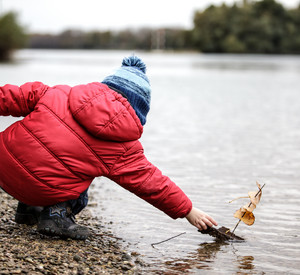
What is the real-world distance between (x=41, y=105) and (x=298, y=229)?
2036mm

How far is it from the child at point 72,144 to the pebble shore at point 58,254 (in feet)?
0.42

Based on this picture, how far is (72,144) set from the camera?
8.67ft

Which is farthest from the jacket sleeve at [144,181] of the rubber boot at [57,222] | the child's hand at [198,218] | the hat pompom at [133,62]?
the hat pompom at [133,62]

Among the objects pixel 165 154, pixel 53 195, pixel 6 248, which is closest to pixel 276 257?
pixel 53 195

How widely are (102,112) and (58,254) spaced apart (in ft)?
2.62

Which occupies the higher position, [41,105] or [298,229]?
[41,105]

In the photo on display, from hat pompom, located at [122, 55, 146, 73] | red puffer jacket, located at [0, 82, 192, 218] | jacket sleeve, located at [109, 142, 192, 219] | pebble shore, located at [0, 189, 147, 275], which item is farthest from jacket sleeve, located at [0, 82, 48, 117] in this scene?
pebble shore, located at [0, 189, 147, 275]

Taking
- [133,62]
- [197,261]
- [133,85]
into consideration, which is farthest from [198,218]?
[133,62]

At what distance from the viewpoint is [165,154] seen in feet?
20.1

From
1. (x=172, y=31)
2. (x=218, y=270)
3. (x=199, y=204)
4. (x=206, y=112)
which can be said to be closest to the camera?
(x=218, y=270)

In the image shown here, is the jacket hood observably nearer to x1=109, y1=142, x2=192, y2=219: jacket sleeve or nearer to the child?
the child

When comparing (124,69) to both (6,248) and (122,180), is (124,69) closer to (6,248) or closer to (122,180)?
(122,180)

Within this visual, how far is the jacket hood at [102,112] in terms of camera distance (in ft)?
8.54

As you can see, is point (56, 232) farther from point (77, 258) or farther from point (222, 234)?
point (222, 234)
